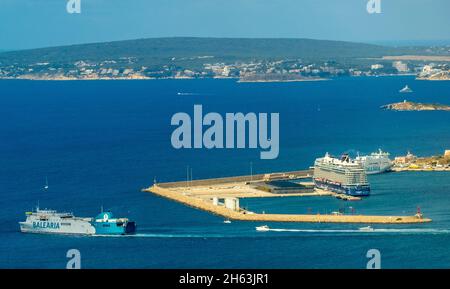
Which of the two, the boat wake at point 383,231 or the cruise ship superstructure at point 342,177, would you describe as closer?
the boat wake at point 383,231

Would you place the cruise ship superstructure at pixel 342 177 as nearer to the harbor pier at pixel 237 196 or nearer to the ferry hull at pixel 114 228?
the harbor pier at pixel 237 196

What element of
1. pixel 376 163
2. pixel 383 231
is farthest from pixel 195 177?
pixel 383 231

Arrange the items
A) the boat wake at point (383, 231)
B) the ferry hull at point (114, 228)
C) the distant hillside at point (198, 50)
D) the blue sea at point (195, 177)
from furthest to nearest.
Result: the distant hillside at point (198, 50), the ferry hull at point (114, 228), the boat wake at point (383, 231), the blue sea at point (195, 177)

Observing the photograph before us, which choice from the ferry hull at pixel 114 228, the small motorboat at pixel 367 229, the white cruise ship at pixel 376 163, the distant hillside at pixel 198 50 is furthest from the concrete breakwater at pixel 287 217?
the distant hillside at pixel 198 50

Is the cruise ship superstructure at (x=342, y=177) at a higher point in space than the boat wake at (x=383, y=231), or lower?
higher

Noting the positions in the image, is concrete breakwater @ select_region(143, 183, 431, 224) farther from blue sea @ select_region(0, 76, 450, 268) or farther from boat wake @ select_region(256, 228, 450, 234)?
boat wake @ select_region(256, 228, 450, 234)

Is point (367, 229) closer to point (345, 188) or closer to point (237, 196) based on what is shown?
point (237, 196)

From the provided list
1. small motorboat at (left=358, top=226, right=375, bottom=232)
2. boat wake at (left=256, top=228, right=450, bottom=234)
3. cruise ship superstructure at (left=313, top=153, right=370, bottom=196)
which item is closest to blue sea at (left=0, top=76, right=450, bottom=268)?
boat wake at (left=256, top=228, right=450, bottom=234)
